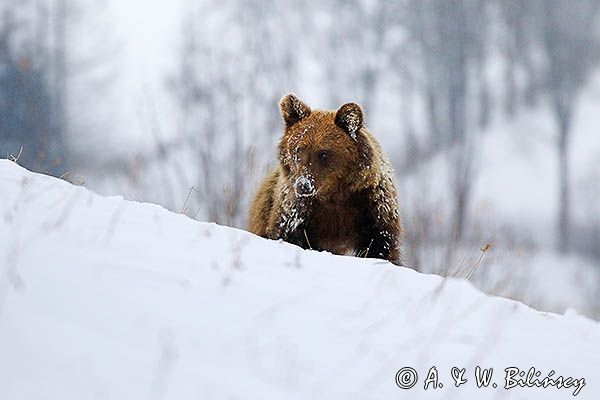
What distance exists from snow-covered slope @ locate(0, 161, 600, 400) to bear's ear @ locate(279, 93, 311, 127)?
96.7 inches

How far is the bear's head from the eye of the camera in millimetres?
5617

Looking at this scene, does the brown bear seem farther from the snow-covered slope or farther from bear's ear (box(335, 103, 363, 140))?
the snow-covered slope

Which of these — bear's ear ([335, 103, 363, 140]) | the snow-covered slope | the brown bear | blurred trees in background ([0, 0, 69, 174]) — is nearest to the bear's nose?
the brown bear

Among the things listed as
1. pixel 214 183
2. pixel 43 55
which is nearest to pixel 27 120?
pixel 43 55

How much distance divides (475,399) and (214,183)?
6492mm

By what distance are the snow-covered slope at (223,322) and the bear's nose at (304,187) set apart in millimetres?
1878

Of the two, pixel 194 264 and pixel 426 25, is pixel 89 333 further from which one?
pixel 426 25

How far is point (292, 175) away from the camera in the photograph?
5.72 metres

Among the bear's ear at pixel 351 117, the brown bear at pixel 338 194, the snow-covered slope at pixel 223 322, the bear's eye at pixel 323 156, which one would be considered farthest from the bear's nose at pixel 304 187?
the snow-covered slope at pixel 223 322

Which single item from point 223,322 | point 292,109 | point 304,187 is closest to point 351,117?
point 292,109

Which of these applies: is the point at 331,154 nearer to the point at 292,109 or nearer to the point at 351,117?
the point at 351,117

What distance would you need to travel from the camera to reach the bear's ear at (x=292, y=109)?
19.2 ft

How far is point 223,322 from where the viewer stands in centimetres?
263

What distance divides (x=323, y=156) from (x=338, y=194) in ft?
1.02
